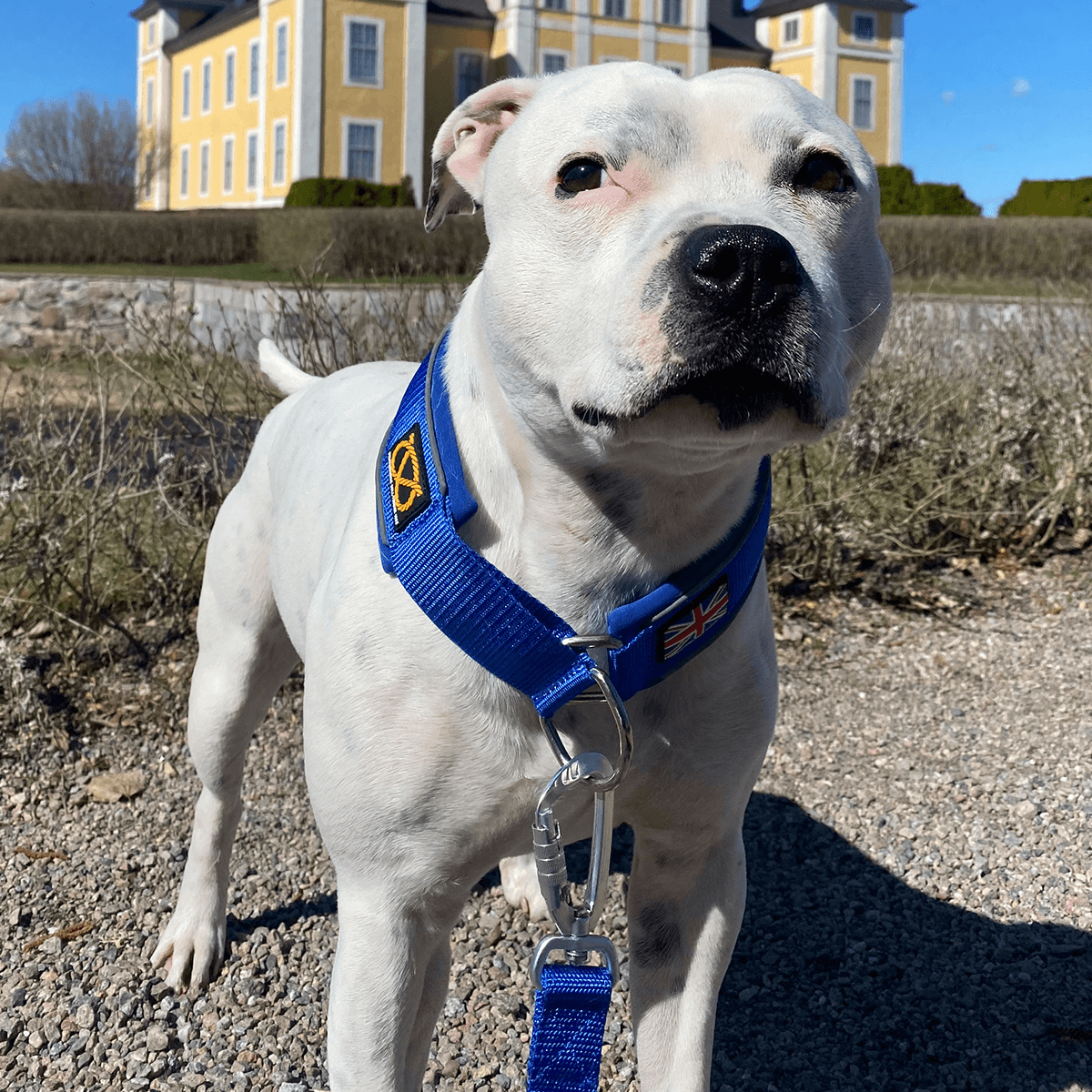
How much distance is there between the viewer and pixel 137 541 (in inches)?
186

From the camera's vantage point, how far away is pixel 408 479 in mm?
1816

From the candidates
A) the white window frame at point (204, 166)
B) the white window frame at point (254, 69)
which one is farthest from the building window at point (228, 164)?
the white window frame at point (254, 69)

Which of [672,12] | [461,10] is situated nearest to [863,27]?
[672,12]

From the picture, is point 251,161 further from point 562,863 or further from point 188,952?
point 562,863

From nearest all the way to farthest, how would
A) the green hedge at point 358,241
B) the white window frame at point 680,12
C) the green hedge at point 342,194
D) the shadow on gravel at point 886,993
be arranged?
the shadow on gravel at point 886,993 < the green hedge at point 358,241 < the green hedge at point 342,194 < the white window frame at point 680,12

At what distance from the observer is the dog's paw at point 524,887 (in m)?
3.12

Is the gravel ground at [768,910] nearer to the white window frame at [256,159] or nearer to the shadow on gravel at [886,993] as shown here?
the shadow on gravel at [886,993]

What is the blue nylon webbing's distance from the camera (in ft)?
5.67

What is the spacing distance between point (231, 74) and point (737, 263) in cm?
4240

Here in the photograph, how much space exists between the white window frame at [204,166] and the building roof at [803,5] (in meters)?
21.4

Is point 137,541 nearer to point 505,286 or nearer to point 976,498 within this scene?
point 505,286

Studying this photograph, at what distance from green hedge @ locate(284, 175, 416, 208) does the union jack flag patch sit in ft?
90.2

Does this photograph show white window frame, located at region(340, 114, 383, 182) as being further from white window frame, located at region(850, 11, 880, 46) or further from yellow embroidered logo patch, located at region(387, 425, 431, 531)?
yellow embroidered logo patch, located at region(387, 425, 431, 531)

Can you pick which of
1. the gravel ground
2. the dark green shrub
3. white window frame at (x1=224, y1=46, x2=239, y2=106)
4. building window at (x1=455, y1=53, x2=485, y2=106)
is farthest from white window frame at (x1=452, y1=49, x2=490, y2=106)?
the gravel ground
